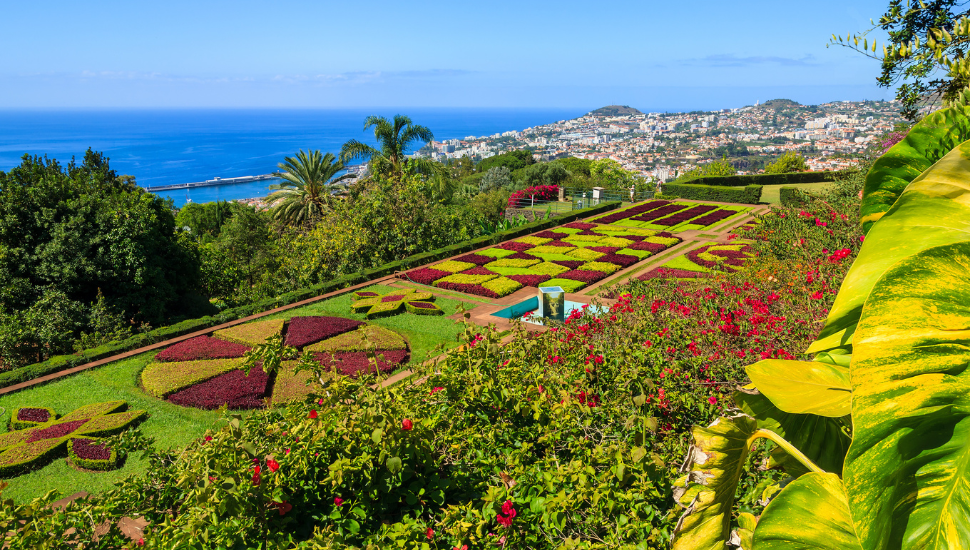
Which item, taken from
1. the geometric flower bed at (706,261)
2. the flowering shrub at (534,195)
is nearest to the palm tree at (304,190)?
the flowering shrub at (534,195)

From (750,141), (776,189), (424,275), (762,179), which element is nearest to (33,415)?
(424,275)

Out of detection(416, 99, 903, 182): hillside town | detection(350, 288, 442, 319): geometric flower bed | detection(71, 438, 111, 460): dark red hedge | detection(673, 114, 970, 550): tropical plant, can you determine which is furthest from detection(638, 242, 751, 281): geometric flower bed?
detection(416, 99, 903, 182): hillside town

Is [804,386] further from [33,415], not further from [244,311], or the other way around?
[244,311]

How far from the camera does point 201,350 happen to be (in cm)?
1040

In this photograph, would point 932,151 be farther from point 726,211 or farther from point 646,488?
point 726,211

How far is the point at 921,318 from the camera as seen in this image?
2.18 ft

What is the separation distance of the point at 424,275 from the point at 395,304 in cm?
276

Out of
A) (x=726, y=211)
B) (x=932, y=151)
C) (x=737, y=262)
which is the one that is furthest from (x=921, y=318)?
(x=726, y=211)

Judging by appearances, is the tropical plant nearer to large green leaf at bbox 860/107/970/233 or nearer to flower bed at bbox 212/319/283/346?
large green leaf at bbox 860/107/970/233

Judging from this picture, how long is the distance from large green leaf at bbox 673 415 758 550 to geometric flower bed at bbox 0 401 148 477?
7.23 metres

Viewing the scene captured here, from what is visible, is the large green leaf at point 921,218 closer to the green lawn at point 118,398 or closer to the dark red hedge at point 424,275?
the green lawn at point 118,398

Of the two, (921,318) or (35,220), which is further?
(35,220)

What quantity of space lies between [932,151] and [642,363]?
4.37 meters

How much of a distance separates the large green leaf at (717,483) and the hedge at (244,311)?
1153cm
